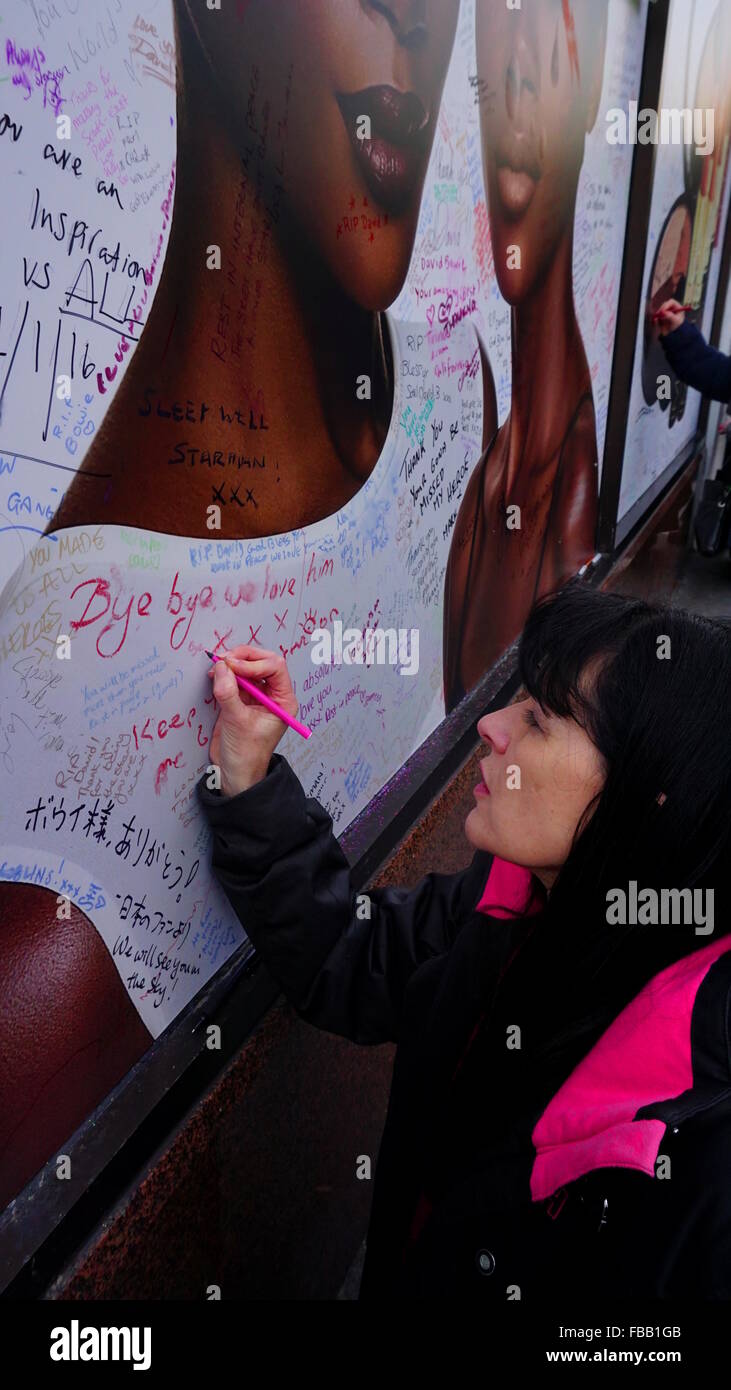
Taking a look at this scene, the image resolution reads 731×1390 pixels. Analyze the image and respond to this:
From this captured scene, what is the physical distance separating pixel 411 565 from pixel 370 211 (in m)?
0.70

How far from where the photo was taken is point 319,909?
5.17ft

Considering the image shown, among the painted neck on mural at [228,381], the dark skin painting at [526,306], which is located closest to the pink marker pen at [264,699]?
the painted neck on mural at [228,381]

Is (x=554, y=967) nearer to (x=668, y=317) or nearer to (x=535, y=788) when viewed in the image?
(x=535, y=788)

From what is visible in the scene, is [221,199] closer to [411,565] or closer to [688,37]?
[411,565]

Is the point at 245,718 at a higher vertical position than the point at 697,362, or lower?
lower

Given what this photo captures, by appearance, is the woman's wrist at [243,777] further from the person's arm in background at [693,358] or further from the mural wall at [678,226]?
the person's arm in background at [693,358]

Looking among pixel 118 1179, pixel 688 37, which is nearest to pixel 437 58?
pixel 118 1179

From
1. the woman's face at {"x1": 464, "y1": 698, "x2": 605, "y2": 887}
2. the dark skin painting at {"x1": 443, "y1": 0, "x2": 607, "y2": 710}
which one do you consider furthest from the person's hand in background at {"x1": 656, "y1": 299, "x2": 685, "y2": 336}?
the woman's face at {"x1": 464, "y1": 698, "x2": 605, "y2": 887}

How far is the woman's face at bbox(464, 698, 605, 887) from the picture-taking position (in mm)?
1298

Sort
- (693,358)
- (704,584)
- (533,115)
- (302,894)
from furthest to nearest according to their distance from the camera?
(704,584) → (693,358) → (533,115) → (302,894)

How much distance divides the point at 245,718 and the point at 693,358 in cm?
367

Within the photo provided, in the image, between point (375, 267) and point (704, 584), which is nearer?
point (375, 267)

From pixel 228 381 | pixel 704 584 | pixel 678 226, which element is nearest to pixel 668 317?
pixel 678 226

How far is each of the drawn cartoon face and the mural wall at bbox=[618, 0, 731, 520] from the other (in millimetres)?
1071
